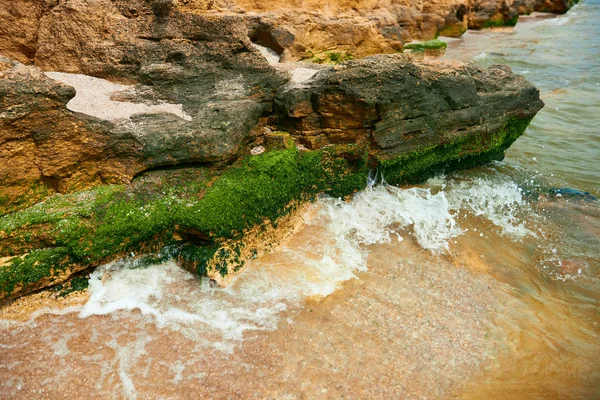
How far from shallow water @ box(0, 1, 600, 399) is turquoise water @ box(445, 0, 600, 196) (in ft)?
6.76

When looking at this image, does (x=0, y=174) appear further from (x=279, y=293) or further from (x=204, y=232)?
(x=279, y=293)

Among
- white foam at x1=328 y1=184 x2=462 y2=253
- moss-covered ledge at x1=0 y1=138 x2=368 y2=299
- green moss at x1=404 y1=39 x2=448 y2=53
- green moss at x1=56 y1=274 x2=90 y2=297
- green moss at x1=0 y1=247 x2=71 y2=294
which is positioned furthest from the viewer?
green moss at x1=404 y1=39 x2=448 y2=53

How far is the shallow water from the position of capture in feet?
11.8

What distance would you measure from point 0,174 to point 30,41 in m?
2.92

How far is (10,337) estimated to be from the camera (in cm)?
380

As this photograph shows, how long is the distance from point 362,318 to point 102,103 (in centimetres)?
403

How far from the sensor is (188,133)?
5004 millimetres

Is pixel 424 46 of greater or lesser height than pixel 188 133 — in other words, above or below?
above

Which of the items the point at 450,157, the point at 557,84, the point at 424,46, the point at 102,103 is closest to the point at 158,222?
the point at 102,103

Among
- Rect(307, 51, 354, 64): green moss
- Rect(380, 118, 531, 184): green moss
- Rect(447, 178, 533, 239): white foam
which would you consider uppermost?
Rect(307, 51, 354, 64): green moss

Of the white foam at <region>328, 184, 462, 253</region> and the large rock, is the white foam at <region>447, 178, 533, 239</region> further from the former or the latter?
the large rock

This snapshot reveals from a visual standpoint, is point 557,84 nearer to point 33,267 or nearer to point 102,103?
point 102,103

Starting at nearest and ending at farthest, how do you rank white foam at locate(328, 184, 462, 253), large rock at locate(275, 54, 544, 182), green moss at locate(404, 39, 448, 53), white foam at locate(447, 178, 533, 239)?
white foam at locate(328, 184, 462, 253) < large rock at locate(275, 54, 544, 182) < white foam at locate(447, 178, 533, 239) < green moss at locate(404, 39, 448, 53)

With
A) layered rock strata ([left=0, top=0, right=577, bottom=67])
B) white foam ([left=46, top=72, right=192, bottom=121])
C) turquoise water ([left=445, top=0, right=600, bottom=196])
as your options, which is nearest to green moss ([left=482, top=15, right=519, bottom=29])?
turquoise water ([left=445, top=0, right=600, bottom=196])
